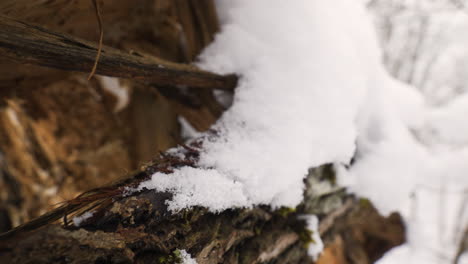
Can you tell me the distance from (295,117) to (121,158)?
1.60 m

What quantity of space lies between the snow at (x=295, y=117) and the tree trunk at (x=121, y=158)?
0.09 meters

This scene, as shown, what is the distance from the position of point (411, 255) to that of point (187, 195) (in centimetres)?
258

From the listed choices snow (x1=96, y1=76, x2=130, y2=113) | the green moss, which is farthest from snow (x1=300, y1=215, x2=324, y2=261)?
snow (x1=96, y1=76, x2=130, y2=113)

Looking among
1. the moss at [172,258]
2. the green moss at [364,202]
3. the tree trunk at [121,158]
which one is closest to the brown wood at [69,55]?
the tree trunk at [121,158]

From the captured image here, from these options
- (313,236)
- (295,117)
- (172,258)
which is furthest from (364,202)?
(172,258)

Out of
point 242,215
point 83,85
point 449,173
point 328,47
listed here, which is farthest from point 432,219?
point 83,85

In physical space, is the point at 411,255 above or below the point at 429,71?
below

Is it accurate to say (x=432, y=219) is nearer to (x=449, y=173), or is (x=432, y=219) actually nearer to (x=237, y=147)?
(x=449, y=173)

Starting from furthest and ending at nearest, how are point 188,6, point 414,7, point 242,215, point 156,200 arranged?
1. point 414,7
2. point 188,6
3. point 242,215
4. point 156,200

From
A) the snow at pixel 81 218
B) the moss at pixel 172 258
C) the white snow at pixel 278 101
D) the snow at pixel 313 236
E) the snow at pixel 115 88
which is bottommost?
the snow at pixel 313 236

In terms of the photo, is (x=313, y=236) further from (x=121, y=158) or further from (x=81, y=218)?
(x=121, y=158)

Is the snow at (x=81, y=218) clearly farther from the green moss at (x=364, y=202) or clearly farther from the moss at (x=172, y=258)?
the green moss at (x=364, y=202)

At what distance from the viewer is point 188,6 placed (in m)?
1.21

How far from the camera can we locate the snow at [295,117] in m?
0.87
